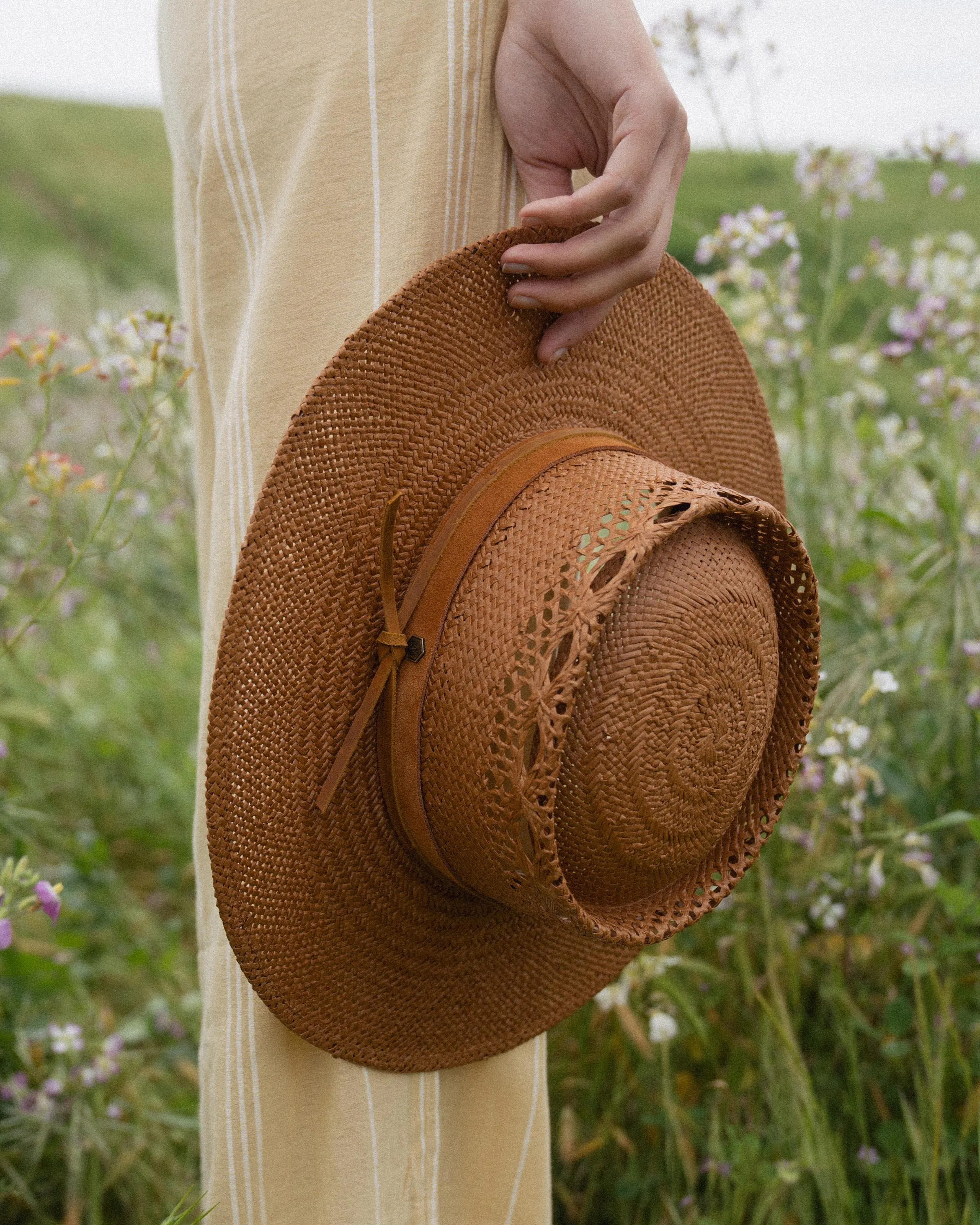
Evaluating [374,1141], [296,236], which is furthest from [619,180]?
[374,1141]

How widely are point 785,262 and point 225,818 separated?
142cm

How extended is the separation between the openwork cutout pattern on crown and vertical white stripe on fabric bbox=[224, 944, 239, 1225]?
0.29m

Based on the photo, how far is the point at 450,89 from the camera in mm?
925

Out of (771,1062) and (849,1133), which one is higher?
(771,1062)

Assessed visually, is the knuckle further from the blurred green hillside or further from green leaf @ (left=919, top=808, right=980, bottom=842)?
the blurred green hillside

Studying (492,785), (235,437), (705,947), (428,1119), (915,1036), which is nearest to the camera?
(492,785)

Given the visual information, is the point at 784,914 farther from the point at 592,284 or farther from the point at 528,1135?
the point at 592,284

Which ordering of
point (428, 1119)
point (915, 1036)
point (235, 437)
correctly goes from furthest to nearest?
point (915, 1036) < point (428, 1119) < point (235, 437)

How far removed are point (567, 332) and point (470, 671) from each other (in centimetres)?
32

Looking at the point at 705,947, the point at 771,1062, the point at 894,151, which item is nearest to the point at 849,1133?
the point at 771,1062

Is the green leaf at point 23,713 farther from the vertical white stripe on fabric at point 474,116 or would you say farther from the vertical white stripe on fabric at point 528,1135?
the vertical white stripe on fabric at point 474,116

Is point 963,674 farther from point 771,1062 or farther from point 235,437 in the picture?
point 235,437

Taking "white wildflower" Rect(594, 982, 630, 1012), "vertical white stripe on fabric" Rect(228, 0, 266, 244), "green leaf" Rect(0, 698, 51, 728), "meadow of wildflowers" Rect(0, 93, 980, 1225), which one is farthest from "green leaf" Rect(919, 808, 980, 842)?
"green leaf" Rect(0, 698, 51, 728)

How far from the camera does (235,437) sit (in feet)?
3.11
